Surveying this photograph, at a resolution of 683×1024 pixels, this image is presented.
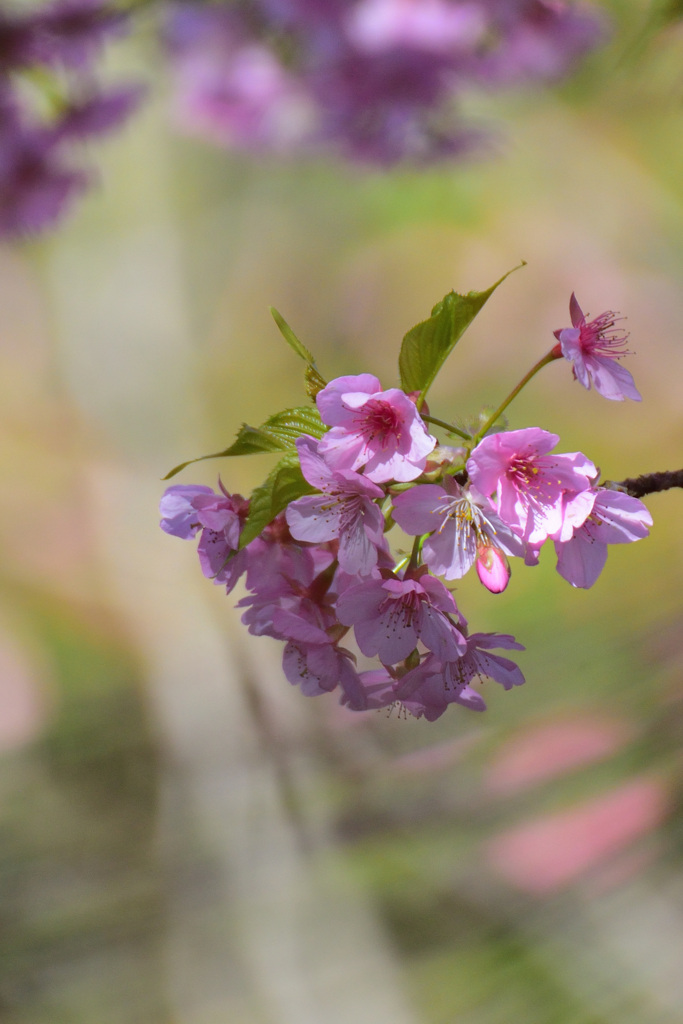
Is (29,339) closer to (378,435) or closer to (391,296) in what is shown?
(391,296)

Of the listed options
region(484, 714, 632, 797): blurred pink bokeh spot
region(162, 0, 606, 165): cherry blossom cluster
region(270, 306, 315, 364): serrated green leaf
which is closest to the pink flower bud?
region(270, 306, 315, 364): serrated green leaf

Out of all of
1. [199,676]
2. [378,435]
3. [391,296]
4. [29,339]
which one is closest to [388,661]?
[378,435]

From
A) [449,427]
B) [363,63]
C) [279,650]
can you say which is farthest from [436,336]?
[279,650]

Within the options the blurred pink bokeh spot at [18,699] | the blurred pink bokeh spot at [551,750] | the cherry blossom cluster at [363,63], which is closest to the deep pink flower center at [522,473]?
the cherry blossom cluster at [363,63]

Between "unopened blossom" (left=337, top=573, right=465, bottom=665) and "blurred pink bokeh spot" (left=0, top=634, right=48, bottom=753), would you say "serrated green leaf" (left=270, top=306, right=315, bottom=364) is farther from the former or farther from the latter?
"blurred pink bokeh spot" (left=0, top=634, right=48, bottom=753)

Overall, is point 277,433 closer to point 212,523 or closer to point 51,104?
point 212,523

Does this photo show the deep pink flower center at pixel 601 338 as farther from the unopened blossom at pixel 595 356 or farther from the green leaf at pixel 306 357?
the green leaf at pixel 306 357
